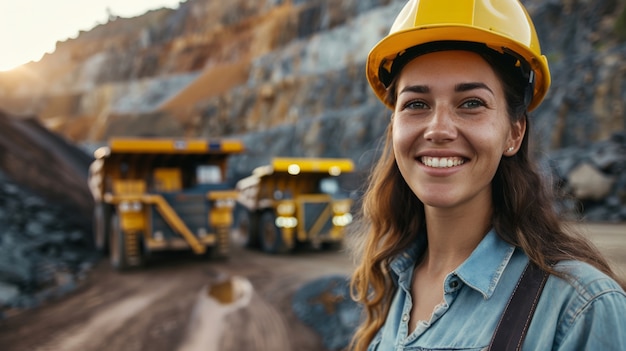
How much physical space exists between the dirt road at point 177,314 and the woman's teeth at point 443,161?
6.70 feet

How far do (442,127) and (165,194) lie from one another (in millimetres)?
8389

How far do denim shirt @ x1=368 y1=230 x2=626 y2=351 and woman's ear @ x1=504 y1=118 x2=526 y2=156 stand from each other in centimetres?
30

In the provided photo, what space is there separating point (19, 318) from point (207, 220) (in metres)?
3.90

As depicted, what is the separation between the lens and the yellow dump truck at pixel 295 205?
410 inches

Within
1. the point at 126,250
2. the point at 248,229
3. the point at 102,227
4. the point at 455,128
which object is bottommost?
the point at 248,229

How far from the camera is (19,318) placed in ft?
20.3

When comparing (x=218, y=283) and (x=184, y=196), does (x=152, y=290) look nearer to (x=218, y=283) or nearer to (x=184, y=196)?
(x=218, y=283)

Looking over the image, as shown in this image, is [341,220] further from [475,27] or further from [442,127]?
[475,27]

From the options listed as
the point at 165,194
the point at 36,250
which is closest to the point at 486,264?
the point at 165,194

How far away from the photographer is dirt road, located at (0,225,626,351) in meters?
5.16

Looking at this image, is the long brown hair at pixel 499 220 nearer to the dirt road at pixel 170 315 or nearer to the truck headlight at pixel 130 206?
the dirt road at pixel 170 315

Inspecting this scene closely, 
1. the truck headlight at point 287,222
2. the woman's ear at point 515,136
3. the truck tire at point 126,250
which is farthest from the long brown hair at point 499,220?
the truck headlight at point 287,222

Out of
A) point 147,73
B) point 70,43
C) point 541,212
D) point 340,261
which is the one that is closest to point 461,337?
point 541,212

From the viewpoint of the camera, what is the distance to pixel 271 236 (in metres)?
11.0
